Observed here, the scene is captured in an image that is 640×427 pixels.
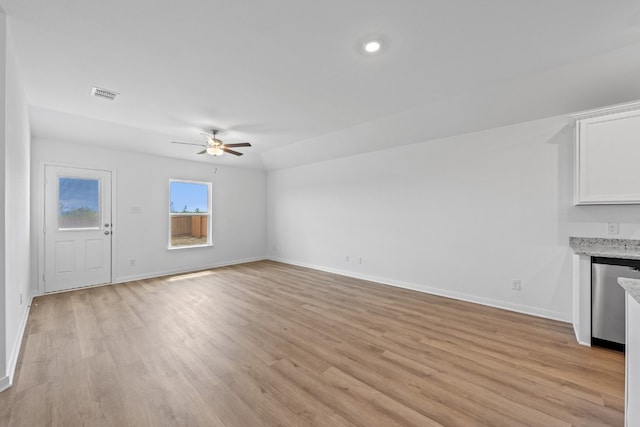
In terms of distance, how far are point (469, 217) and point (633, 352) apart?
3.13m

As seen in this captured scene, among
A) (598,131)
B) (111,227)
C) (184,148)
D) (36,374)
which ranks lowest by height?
(36,374)

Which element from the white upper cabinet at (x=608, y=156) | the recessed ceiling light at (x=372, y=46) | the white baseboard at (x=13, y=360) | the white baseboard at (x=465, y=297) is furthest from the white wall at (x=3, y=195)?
the white upper cabinet at (x=608, y=156)

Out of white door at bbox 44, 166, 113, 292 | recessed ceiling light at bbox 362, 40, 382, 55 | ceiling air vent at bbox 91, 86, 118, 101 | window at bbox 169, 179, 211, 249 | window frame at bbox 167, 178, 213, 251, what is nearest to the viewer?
recessed ceiling light at bbox 362, 40, 382, 55

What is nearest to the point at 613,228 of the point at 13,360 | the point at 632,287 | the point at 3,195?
the point at 632,287

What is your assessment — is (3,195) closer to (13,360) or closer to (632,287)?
(13,360)

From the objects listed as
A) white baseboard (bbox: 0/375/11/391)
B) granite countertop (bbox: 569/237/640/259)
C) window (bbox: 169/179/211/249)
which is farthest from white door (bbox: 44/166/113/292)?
granite countertop (bbox: 569/237/640/259)

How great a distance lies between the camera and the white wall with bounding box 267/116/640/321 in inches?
130

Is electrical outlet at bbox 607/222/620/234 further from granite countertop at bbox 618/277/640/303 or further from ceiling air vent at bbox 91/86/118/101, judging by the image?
ceiling air vent at bbox 91/86/118/101

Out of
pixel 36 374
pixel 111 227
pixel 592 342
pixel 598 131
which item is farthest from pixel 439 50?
pixel 111 227

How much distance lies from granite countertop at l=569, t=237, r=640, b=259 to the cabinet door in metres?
0.49

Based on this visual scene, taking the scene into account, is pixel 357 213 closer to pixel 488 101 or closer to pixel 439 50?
pixel 488 101

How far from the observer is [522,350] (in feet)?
8.41

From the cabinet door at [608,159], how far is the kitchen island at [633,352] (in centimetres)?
237

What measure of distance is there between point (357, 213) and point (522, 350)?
3.47 meters
